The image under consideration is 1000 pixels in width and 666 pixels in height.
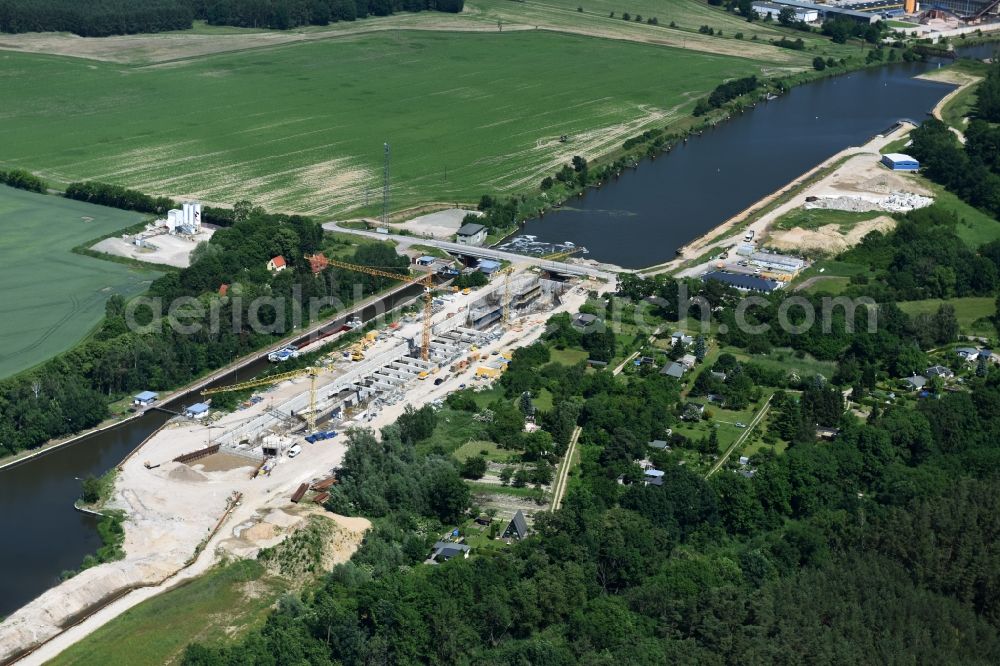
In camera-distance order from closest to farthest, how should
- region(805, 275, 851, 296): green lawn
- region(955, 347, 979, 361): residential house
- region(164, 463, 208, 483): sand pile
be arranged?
region(164, 463, 208, 483): sand pile < region(955, 347, 979, 361): residential house < region(805, 275, 851, 296): green lawn

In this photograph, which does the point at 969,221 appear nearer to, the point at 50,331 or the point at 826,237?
the point at 826,237

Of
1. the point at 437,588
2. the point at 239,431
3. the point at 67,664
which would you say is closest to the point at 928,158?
the point at 239,431

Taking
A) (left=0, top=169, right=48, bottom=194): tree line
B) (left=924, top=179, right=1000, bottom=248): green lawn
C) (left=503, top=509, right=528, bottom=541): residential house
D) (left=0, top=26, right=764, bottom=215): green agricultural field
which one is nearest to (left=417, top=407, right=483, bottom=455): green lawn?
(left=503, top=509, right=528, bottom=541): residential house

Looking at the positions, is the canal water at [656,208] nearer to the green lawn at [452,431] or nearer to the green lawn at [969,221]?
the green lawn at [452,431]

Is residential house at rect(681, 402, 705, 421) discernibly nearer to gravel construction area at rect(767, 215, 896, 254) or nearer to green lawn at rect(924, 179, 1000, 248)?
gravel construction area at rect(767, 215, 896, 254)

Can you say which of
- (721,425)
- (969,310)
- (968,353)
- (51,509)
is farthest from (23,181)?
(968,353)

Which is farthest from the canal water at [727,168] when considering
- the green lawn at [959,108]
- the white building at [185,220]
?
the white building at [185,220]
